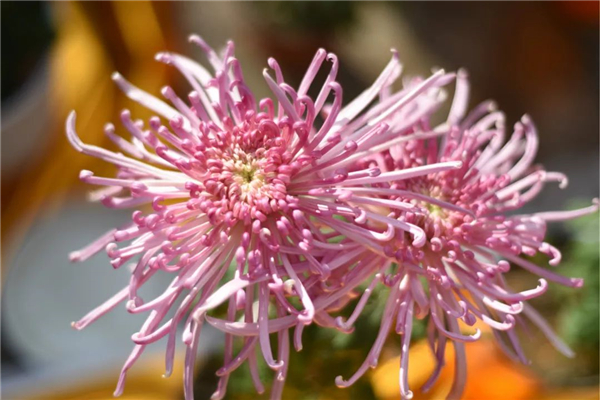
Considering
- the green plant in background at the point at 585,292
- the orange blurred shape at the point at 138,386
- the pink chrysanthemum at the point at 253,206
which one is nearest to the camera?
the pink chrysanthemum at the point at 253,206

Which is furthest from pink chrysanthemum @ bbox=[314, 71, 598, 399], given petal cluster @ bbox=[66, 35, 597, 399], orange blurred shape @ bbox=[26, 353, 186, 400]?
orange blurred shape @ bbox=[26, 353, 186, 400]

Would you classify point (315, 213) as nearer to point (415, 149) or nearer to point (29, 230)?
point (415, 149)

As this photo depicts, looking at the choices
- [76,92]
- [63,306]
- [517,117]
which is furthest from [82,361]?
[517,117]

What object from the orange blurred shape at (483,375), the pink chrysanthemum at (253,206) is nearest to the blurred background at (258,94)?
the orange blurred shape at (483,375)

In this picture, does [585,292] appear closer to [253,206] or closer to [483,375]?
[483,375]

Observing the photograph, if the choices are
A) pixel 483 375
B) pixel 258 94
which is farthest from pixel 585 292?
pixel 258 94

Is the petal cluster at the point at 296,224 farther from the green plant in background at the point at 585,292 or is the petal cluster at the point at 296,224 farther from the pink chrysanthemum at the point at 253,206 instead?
the green plant in background at the point at 585,292
